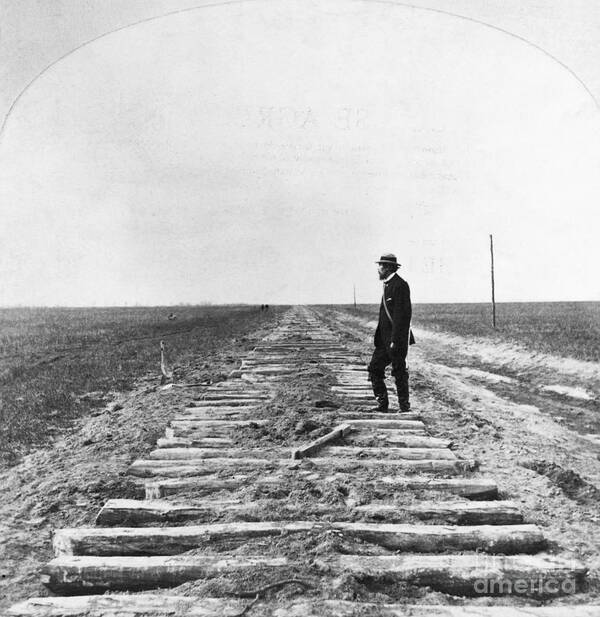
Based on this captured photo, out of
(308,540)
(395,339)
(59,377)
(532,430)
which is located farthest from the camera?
(59,377)

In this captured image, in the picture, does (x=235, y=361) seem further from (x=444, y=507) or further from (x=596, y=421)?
(x=444, y=507)

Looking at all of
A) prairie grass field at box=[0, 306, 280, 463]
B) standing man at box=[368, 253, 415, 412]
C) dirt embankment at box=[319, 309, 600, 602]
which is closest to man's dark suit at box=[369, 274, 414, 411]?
standing man at box=[368, 253, 415, 412]

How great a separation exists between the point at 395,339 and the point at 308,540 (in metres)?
3.61

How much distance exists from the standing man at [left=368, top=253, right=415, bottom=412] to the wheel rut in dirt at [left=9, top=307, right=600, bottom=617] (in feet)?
4.32

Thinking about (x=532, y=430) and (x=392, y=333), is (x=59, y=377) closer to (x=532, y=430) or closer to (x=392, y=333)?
(x=392, y=333)

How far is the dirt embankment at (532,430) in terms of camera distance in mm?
3785

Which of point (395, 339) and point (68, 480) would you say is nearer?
point (68, 480)

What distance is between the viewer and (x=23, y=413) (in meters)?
7.30

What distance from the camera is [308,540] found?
3062 millimetres

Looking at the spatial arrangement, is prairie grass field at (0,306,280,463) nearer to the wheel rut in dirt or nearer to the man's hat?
the wheel rut in dirt

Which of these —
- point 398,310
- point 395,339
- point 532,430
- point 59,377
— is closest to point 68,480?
point 395,339

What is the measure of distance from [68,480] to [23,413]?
3.37 metres

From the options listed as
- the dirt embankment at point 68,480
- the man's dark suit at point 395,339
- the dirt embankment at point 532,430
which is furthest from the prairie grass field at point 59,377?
the dirt embankment at point 532,430

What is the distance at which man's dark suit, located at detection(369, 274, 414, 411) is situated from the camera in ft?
20.8
